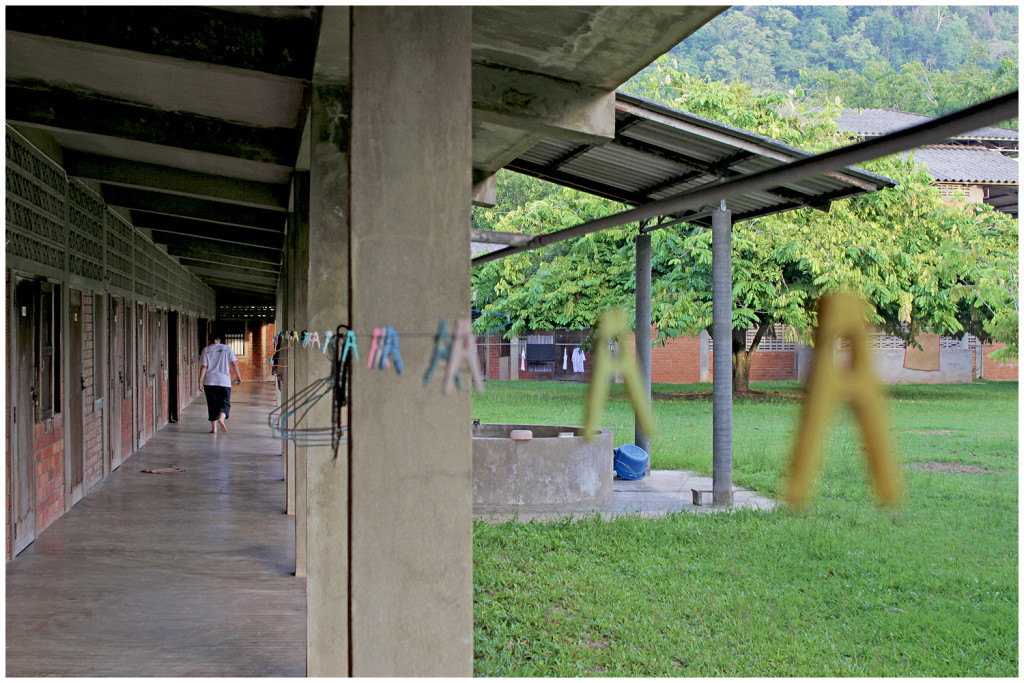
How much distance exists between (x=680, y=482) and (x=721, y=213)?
10.6 feet

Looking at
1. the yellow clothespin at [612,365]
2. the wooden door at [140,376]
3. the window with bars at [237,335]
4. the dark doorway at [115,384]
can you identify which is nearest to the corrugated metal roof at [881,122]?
the window with bars at [237,335]

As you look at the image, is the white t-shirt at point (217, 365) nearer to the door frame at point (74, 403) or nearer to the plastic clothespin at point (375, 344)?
the door frame at point (74, 403)

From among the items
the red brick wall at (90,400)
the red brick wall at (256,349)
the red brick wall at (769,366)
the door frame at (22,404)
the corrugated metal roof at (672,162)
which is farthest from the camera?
the red brick wall at (256,349)

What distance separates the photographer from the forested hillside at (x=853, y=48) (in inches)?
1249

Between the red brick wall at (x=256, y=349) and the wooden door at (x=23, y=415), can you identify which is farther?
the red brick wall at (x=256, y=349)

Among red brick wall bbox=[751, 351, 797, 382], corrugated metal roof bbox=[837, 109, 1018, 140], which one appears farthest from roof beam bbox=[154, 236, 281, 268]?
corrugated metal roof bbox=[837, 109, 1018, 140]

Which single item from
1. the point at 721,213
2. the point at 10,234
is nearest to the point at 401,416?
the point at 10,234

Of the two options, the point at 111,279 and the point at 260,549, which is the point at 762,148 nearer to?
the point at 260,549

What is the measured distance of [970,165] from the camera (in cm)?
2033

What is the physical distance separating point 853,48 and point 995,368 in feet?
58.2

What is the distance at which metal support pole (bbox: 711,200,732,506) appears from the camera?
811cm

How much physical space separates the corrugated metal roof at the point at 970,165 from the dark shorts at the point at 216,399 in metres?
14.3

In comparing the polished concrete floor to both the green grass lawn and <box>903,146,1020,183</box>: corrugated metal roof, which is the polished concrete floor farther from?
<box>903,146,1020,183</box>: corrugated metal roof

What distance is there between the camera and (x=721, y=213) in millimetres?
7719
